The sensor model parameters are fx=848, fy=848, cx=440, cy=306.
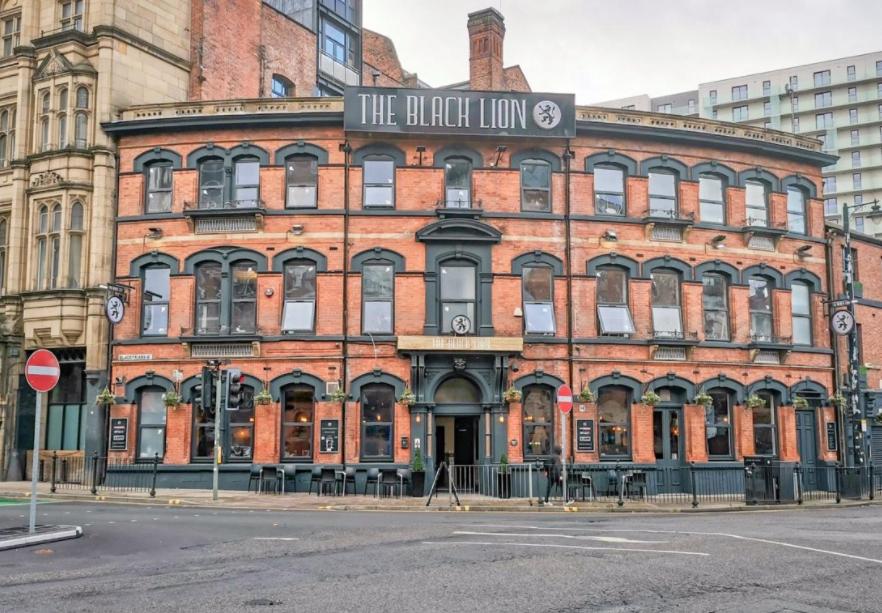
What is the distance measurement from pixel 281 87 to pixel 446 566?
31.1 meters

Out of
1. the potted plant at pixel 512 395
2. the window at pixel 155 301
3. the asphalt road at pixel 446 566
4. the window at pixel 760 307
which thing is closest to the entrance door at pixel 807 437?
the window at pixel 760 307

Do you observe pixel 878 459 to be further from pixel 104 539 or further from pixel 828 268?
pixel 104 539

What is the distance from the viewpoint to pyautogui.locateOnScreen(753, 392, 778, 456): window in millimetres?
28719

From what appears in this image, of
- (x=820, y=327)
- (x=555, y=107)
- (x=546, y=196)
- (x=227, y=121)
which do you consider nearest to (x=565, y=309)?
(x=546, y=196)

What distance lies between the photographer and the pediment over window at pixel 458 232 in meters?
27.0

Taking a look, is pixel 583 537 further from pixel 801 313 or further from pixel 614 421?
pixel 801 313

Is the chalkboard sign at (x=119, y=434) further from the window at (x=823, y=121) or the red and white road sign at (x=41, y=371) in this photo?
the window at (x=823, y=121)

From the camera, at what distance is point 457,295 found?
27156 mm

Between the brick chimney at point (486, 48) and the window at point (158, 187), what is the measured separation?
44.9 feet

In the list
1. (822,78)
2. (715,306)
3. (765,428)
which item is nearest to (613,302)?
(715,306)

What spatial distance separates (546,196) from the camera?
92.4 ft

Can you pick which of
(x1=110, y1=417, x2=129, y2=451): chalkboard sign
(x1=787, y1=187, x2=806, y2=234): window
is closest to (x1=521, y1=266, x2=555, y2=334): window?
(x1=787, y1=187, x2=806, y2=234): window

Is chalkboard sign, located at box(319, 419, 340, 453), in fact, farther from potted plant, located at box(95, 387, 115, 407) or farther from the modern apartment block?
the modern apartment block

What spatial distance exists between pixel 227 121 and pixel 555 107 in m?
10.7
